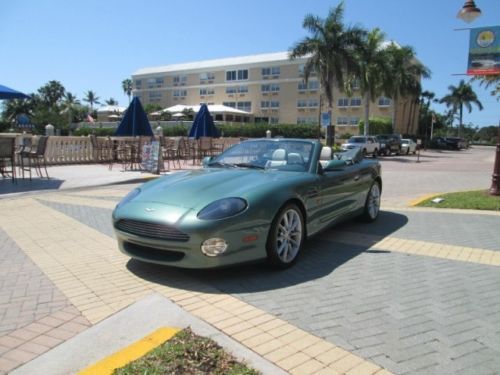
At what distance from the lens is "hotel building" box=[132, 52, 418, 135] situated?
60.2 meters

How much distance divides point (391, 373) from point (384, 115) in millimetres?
59137

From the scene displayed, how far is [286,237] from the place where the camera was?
4.65 meters

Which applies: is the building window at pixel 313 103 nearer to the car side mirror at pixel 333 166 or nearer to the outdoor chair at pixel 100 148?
the outdoor chair at pixel 100 148

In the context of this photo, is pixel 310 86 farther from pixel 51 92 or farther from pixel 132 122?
pixel 51 92

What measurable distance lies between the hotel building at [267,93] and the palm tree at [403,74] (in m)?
7.20

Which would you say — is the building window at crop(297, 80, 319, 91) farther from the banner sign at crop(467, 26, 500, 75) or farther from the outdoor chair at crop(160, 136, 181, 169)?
the banner sign at crop(467, 26, 500, 75)

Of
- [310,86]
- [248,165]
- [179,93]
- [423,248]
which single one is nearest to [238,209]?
[248,165]

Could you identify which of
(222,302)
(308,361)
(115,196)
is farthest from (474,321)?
(115,196)

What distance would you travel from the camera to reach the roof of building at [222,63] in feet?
216

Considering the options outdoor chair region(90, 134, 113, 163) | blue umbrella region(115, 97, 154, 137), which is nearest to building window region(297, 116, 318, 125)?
outdoor chair region(90, 134, 113, 163)

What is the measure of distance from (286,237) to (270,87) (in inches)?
2486

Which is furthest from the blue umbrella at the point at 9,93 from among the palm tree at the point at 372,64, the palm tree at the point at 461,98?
the palm tree at the point at 461,98

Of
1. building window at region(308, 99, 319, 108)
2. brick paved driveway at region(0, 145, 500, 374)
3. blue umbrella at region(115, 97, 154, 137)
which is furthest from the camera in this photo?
building window at region(308, 99, 319, 108)

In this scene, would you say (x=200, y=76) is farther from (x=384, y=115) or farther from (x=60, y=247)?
(x=60, y=247)
